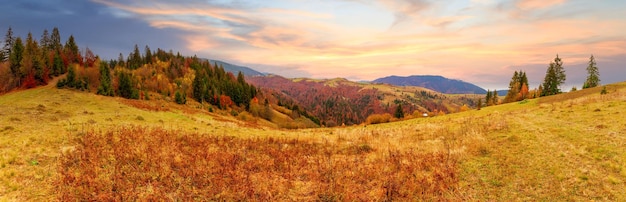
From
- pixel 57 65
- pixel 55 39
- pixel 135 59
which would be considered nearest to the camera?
pixel 57 65

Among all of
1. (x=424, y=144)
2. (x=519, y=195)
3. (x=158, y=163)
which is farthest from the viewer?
(x=424, y=144)

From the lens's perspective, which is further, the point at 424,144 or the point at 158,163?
the point at 424,144

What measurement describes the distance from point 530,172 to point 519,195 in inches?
93.3

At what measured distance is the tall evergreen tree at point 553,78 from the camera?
88.5 m

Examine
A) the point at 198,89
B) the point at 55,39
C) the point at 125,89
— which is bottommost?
the point at 125,89

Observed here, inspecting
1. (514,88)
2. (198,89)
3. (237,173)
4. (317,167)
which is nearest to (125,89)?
(198,89)

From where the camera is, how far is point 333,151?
18.4 meters

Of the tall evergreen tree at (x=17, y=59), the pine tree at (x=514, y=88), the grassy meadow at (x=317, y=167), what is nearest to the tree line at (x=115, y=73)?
the tall evergreen tree at (x=17, y=59)

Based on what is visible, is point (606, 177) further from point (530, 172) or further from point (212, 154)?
point (212, 154)

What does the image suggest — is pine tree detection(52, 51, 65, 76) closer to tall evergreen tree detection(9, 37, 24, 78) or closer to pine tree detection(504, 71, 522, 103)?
tall evergreen tree detection(9, 37, 24, 78)

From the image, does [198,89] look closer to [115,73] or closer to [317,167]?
[115,73]

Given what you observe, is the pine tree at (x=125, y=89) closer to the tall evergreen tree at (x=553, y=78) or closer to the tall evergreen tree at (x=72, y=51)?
the tall evergreen tree at (x=72, y=51)

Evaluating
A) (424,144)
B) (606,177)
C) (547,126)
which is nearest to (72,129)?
(424,144)

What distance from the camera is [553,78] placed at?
8894cm
